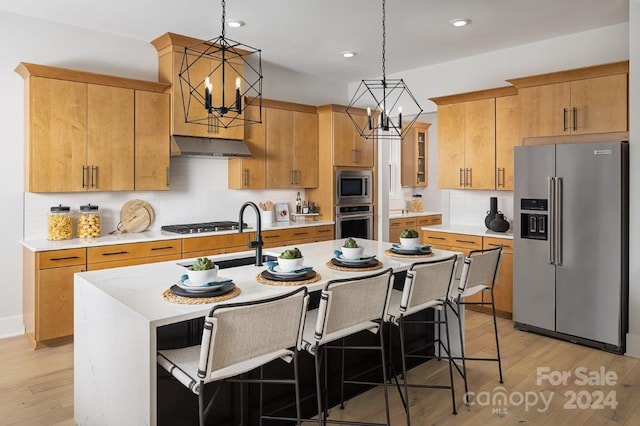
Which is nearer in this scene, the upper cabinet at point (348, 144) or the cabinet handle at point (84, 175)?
the cabinet handle at point (84, 175)

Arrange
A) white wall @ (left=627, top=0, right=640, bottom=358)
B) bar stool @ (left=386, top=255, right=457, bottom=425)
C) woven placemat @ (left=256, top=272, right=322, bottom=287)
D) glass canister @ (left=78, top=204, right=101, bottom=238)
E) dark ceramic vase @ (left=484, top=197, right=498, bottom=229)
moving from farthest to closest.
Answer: dark ceramic vase @ (left=484, top=197, right=498, bottom=229)
glass canister @ (left=78, top=204, right=101, bottom=238)
white wall @ (left=627, top=0, right=640, bottom=358)
bar stool @ (left=386, top=255, right=457, bottom=425)
woven placemat @ (left=256, top=272, right=322, bottom=287)

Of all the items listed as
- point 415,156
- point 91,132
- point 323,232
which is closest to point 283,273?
point 91,132

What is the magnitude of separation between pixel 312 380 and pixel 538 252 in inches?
97.1

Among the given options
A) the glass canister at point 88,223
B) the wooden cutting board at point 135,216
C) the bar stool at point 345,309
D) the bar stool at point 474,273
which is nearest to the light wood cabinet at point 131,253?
the glass canister at point 88,223

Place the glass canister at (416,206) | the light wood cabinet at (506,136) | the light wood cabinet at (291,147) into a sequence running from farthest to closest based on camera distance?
the glass canister at (416,206) < the light wood cabinet at (291,147) < the light wood cabinet at (506,136)

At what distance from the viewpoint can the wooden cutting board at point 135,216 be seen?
4.66m

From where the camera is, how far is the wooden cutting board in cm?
466

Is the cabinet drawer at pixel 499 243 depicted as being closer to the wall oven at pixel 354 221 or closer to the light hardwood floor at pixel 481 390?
the light hardwood floor at pixel 481 390

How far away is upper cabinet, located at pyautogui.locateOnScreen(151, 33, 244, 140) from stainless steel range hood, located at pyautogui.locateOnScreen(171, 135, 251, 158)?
6 cm

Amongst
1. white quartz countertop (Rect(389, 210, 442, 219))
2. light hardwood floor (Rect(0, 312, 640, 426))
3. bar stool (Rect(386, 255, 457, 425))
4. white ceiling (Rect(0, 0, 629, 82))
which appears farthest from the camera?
white quartz countertop (Rect(389, 210, 442, 219))

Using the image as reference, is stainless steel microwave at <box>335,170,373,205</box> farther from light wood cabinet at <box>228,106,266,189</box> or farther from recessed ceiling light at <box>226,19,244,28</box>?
recessed ceiling light at <box>226,19,244,28</box>

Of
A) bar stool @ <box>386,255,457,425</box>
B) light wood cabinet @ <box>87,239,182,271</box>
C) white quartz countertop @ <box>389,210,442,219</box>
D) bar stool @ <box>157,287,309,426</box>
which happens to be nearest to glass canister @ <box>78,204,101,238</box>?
light wood cabinet @ <box>87,239,182,271</box>

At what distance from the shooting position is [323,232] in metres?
5.78

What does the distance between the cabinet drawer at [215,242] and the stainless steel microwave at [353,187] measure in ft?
4.83
